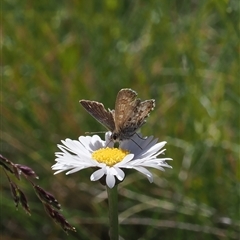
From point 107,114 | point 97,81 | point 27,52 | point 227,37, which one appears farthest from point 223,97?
point 107,114

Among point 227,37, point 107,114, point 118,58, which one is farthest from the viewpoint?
point 118,58

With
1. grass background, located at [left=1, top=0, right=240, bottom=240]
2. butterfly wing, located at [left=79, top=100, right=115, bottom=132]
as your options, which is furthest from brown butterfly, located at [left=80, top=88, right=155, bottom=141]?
grass background, located at [left=1, top=0, right=240, bottom=240]

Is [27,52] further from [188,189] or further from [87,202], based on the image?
[188,189]

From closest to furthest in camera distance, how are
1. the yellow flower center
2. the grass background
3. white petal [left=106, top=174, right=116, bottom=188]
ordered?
1. white petal [left=106, top=174, right=116, bottom=188]
2. the yellow flower center
3. the grass background

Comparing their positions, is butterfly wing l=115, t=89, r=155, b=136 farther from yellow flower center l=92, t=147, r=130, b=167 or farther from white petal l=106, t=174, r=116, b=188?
white petal l=106, t=174, r=116, b=188

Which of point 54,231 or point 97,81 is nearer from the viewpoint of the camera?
point 54,231

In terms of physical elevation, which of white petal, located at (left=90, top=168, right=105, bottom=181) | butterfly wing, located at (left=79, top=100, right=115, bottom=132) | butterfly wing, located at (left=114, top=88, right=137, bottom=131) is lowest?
white petal, located at (left=90, top=168, right=105, bottom=181)
